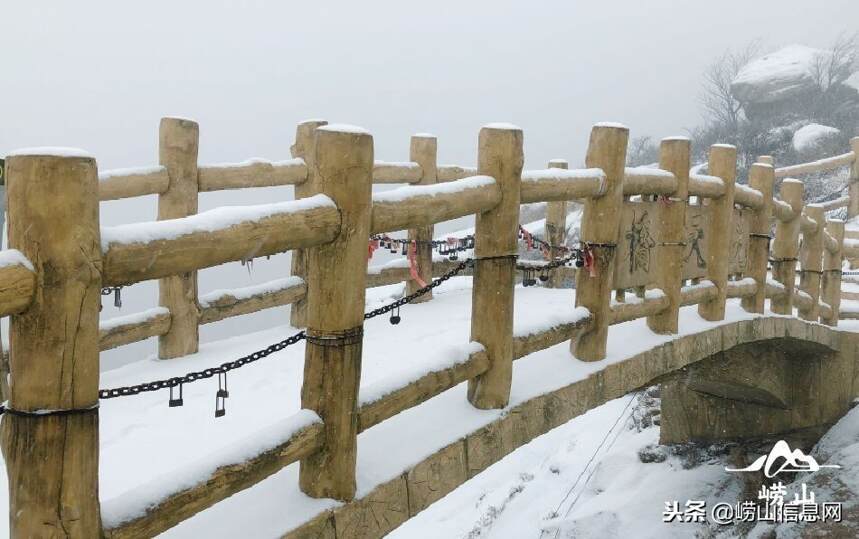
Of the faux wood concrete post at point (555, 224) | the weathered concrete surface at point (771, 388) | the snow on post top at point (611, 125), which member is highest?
the snow on post top at point (611, 125)

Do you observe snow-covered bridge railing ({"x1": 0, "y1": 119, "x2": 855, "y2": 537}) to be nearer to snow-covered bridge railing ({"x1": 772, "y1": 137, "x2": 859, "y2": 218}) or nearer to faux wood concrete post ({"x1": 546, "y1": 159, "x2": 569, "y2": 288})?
faux wood concrete post ({"x1": 546, "y1": 159, "x2": 569, "y2": 288})

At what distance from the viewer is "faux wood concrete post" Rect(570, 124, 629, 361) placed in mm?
4426

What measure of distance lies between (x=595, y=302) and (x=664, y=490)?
15.3ft

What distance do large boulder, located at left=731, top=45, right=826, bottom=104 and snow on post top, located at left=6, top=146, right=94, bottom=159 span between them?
29568mm

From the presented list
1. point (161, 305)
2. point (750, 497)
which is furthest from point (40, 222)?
point (750, 497)

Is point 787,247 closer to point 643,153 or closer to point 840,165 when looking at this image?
point 840,165

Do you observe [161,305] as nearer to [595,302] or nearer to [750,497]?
[595,302]

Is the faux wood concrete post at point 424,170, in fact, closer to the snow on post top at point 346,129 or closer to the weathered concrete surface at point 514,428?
the weathered concrete surface at point 514,428

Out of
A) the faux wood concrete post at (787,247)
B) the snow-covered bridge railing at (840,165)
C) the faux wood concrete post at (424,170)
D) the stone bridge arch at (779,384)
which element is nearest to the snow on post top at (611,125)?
the faux wood concrete post at (424,170)

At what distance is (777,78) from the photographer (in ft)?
90.8

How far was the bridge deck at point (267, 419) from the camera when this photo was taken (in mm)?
2584

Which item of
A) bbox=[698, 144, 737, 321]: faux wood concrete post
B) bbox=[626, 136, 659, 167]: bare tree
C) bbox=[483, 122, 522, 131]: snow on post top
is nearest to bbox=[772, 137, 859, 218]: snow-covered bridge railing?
bbox=[698, 144, 737, 321]: faux wood concrete post

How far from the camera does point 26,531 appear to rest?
1.86 meters

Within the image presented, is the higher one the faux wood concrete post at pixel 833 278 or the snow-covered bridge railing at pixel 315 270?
the snow-covered bridge railing at pixel 315 270
